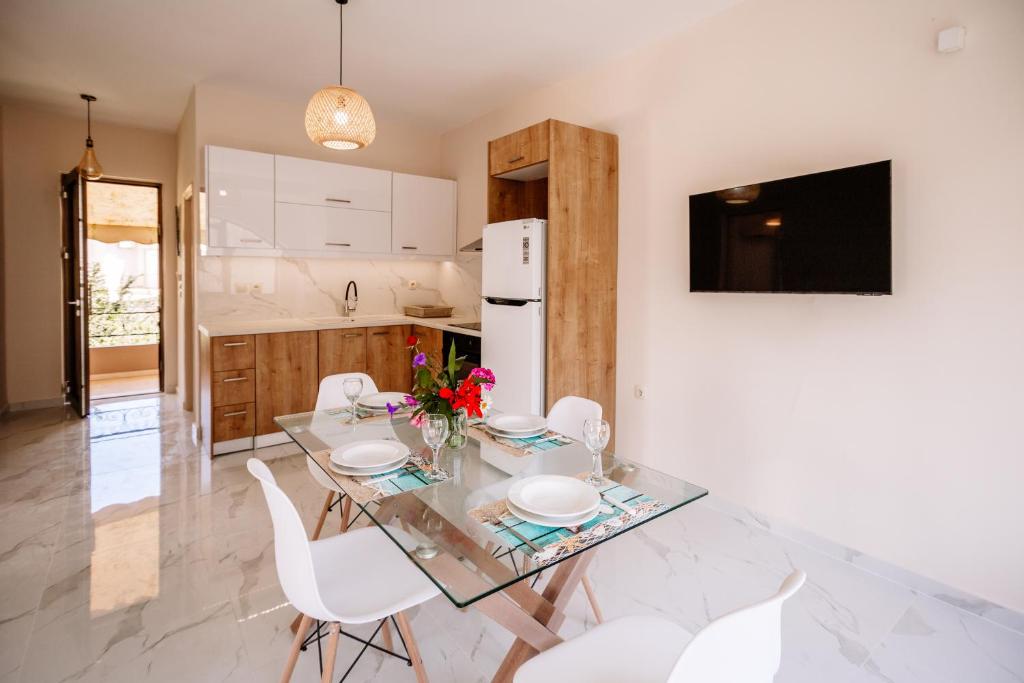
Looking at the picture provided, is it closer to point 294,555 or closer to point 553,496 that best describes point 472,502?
point 553,496

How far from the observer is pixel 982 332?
82.3 inches

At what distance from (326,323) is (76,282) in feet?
8.39

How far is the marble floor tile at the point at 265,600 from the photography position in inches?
72.1

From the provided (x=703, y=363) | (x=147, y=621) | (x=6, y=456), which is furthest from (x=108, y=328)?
(x=703, y=363)

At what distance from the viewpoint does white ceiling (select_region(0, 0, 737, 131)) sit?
9.73 ft

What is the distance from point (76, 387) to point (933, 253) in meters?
6.49

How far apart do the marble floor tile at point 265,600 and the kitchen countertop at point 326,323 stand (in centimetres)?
115

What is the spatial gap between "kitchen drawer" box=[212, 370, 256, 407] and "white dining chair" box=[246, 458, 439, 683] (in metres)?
2.55

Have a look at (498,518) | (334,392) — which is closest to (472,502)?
(498,518)

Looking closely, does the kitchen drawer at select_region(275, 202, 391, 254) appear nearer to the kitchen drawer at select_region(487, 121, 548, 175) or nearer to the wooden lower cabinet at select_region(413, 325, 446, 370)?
the wooden lower cabinet at select_region(413, 325, 446, 370)

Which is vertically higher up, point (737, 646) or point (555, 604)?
point (737, 646)

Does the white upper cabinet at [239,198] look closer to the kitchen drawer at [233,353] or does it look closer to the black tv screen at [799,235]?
the kitchen drawer at [233,353]

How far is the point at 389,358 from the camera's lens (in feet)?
15.2

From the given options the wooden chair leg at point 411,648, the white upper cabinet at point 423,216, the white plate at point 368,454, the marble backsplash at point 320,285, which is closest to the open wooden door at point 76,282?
the marble backsplash at point 320,285
